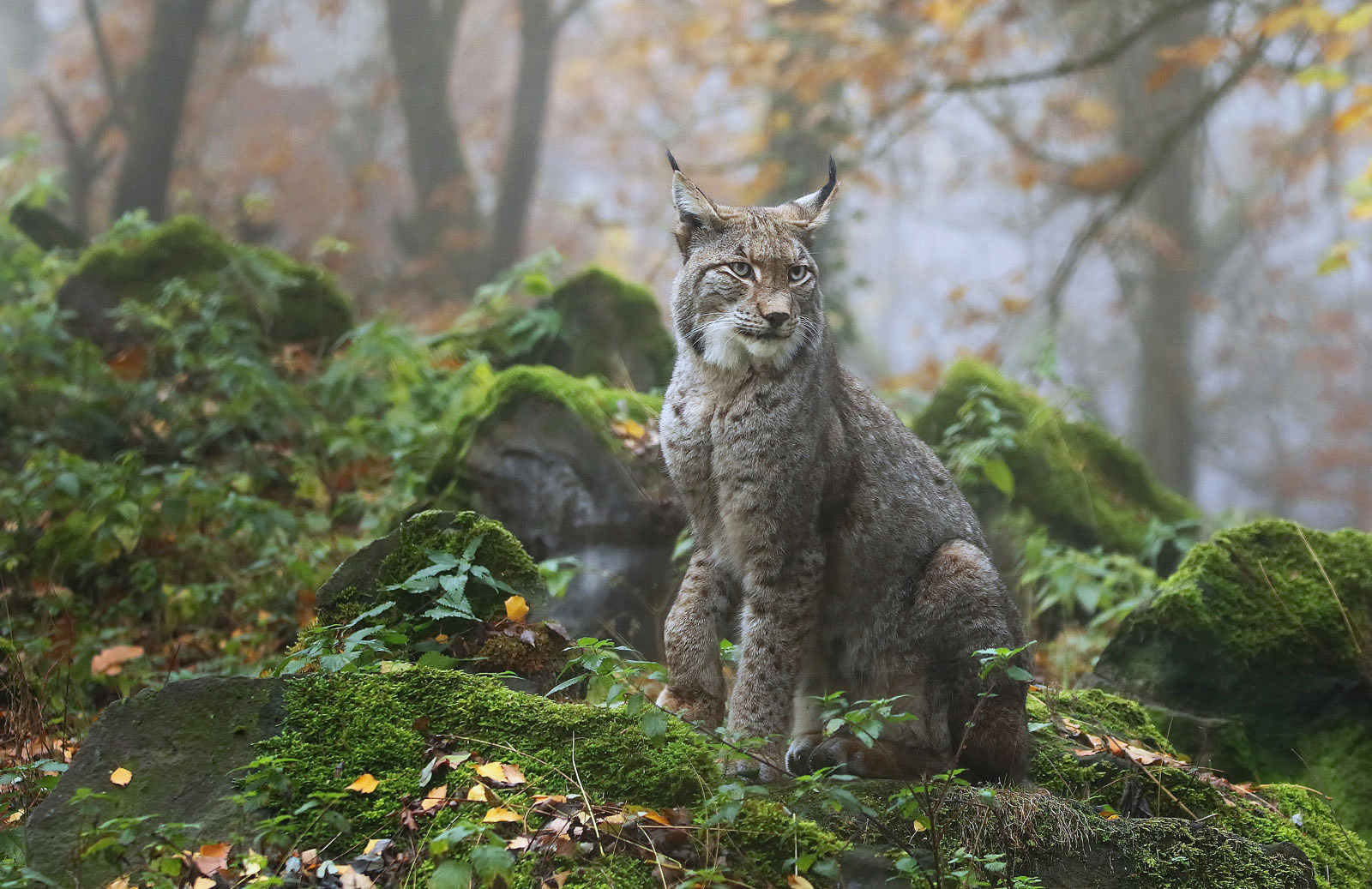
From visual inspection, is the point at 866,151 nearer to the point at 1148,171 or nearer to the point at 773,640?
the point at 1148,171

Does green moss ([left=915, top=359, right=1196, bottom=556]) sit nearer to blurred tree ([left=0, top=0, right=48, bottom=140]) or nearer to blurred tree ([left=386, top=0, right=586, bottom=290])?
blurred tree ([left=386, top=0, right=586, bottom=290])

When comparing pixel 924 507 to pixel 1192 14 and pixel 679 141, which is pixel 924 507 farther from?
pixel 679 141

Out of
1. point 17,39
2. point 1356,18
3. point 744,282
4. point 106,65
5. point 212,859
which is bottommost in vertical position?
point 212,859

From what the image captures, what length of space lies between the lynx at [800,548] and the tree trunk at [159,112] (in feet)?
38.2

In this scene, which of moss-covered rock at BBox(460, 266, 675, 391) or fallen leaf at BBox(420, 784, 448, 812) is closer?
fallen leaf at BBox(420, 784, 448, 812)

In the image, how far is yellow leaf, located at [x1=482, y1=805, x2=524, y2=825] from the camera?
3.28 m

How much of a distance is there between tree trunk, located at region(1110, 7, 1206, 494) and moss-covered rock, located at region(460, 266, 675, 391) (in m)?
10.4

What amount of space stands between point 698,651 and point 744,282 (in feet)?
5.30

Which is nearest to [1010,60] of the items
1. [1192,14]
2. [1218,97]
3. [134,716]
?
[1192,14]

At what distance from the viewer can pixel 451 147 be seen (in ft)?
61.0

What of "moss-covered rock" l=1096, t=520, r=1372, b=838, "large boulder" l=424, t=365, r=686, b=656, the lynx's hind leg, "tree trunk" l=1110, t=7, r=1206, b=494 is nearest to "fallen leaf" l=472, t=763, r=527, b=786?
the lynx's hind leg

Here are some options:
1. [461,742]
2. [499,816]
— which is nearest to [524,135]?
[461,742]

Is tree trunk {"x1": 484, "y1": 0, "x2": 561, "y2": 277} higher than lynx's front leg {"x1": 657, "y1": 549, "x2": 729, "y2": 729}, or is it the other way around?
tree trunk {"x1": 484, "y1": 0, "x2": 561, "y2": 277}

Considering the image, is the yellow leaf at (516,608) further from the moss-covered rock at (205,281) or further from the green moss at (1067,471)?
the moss-covered rock at (205,281)
